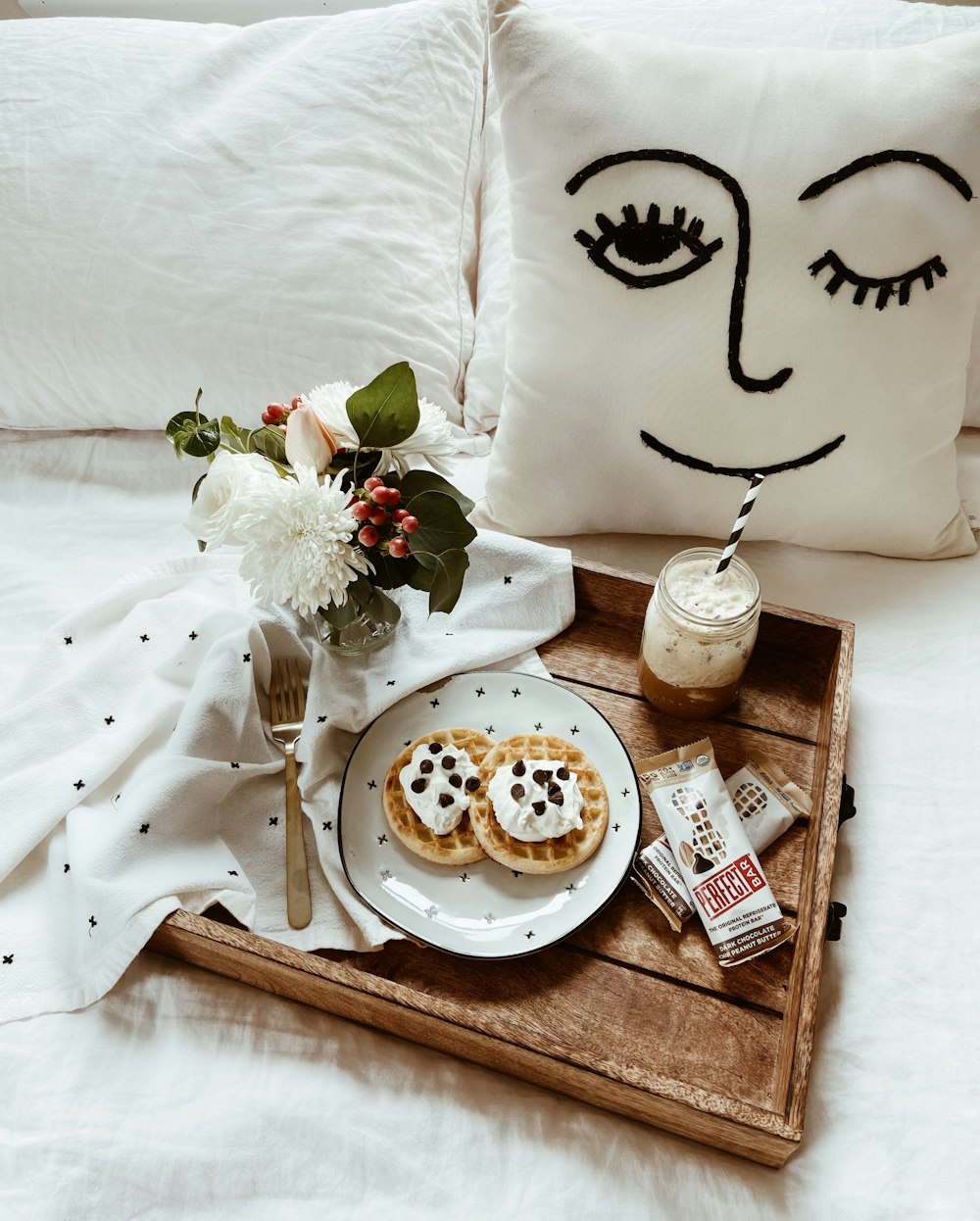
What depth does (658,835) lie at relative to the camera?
0.83 m

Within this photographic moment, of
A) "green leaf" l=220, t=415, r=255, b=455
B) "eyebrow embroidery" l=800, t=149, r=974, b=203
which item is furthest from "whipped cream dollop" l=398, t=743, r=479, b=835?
"eyebrow embroidery" l=800, t=149, r=974, b=203

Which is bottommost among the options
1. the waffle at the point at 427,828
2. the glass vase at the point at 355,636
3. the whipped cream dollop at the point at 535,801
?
the waffle at the point at 427,828

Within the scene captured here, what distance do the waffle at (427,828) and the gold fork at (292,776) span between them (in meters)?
0.09

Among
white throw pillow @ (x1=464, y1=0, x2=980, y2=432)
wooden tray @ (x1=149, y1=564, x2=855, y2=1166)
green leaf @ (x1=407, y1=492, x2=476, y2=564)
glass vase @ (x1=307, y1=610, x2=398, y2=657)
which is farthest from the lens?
white throw pillow @ (x1=464, y1=0, x2=980, y2=432)

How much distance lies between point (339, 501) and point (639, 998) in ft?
1.69

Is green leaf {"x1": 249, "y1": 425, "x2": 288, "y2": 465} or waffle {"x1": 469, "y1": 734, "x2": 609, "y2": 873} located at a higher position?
green leaf {"x1": 249, "y1": 425, "x2": 288, "y2": 465}

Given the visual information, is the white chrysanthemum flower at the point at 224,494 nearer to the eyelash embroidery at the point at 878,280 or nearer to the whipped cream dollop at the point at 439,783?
the whipped cream dollop at the point at 439,783

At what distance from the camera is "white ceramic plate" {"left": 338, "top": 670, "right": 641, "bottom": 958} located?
0.75 meters

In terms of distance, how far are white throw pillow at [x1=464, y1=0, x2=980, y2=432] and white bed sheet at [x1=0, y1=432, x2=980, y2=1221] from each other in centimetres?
70

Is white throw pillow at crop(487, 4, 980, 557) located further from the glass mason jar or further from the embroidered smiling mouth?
the glass mason jar

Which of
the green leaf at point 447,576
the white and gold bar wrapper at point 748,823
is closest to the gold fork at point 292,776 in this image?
the green leaf at point 447,576

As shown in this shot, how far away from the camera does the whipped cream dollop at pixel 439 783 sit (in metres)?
0.78

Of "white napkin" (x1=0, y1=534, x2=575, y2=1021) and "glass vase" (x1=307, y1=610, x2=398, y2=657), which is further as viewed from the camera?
"glass vase" (x1=307, y1=610, x2=398, y2=657)

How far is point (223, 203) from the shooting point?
1.03 meters
